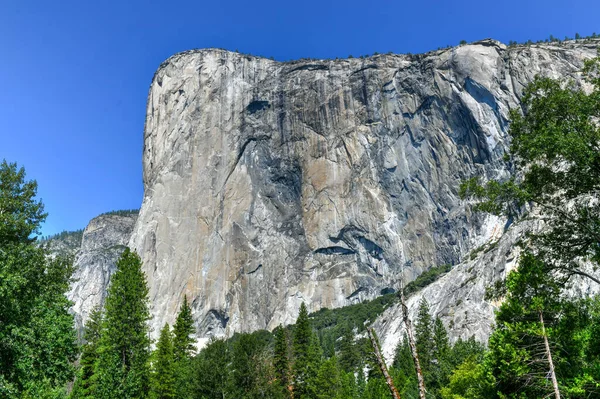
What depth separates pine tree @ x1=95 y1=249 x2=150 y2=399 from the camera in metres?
29.9

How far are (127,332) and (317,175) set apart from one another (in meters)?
106

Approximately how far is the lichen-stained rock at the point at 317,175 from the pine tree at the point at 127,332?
93.6 meters

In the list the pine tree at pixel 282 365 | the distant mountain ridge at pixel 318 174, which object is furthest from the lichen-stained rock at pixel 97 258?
the pine tree at pixel 282 365

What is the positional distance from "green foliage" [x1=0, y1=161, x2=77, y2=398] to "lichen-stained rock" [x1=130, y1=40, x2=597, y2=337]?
105242 millimetres

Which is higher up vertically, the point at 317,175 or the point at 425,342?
the point at 317,175

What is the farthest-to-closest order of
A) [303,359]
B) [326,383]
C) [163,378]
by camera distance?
[303,359] → [326,383] → [163,378]

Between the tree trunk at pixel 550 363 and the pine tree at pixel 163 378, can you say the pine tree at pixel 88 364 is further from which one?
the tree trunk at pixel 550 363

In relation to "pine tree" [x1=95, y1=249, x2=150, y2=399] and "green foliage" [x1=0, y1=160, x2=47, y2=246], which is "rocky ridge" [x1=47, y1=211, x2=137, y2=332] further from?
"green foliage" [x1=0, y1=160, x2=47, y2=246]

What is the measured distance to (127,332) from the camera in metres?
31.3

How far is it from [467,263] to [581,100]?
80286mm

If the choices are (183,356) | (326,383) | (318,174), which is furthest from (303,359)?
(318,174)

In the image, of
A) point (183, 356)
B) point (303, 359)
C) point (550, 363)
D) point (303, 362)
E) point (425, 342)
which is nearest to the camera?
point (550, 363)

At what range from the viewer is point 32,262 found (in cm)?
1927

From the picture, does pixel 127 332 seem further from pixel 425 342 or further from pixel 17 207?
pixel 425 342
